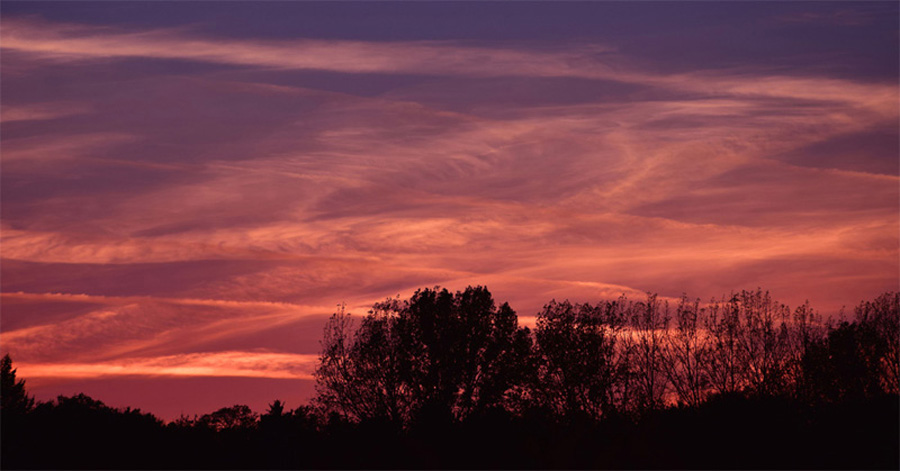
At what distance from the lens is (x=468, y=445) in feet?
90.5

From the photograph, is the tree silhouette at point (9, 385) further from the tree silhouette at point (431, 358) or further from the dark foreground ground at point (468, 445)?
the dark foreground ground at point (468, 445)

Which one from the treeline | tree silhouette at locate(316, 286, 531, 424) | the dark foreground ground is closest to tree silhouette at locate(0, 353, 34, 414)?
the treeline

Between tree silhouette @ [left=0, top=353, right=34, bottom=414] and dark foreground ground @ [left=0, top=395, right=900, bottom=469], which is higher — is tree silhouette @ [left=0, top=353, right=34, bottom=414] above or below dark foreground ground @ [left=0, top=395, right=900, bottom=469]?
above

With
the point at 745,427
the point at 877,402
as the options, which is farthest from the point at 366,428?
the point at 877,402

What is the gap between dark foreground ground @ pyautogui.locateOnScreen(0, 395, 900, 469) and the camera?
82.4 feet

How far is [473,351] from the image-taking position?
68375mm

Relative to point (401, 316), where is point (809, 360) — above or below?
below

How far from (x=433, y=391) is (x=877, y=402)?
38.8m

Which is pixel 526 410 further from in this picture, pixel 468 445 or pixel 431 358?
pixel 468 445

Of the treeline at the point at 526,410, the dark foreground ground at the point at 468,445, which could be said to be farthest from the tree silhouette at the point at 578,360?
the dark foreground ground at the point at 468,445

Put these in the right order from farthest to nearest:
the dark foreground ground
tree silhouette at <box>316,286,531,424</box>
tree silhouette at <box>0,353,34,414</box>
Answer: tree silhouette at <box>0,353,34,414</box>
tree silhouette at <box>316,286,531,424</box>
the dark foreground ground

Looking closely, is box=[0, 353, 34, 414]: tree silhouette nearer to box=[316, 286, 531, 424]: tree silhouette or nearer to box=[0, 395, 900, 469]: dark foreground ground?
box=[316, 286, 531, 424]: tree silhouette

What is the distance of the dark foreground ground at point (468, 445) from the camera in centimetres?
2511

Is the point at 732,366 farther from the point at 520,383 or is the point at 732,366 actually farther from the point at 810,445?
the point at 810,445
